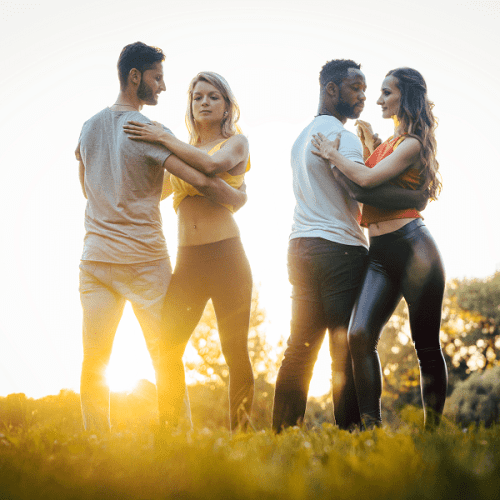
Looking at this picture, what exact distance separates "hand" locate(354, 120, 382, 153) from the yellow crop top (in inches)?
49.6

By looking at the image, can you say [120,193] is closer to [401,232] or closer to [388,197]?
[388,197]

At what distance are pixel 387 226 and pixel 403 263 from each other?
1.04 feet

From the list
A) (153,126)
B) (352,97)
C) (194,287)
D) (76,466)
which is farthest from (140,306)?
(352,97)

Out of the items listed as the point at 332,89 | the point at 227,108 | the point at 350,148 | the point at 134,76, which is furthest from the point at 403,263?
the point at 134,76

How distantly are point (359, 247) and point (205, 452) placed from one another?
2273 millimetres

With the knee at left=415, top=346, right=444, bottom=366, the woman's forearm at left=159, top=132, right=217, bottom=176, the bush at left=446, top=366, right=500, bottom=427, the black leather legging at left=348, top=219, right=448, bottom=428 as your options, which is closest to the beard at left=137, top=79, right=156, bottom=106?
the woman's forearm at left=159, top=132, right=217, bottom=176

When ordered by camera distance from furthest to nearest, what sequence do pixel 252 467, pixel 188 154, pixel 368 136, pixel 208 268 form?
1. pixel 368 136
2. pixel 208 268
3. pixel 188 154
4. pixel 252 467

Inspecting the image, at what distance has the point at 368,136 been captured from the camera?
15.1 feet

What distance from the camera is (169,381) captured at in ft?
12.1

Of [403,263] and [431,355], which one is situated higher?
[403,263]

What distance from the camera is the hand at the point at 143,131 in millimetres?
3631

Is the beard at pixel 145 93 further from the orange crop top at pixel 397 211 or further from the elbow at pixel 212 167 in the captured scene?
the orange crop top at pixel 397 211

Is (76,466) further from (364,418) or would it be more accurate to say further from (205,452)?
(364,418)

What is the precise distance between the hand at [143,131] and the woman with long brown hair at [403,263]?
125 centimetres
